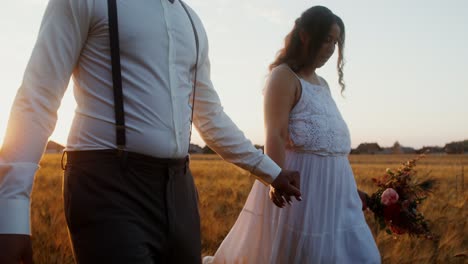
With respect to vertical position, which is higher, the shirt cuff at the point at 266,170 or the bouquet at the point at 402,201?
the shirt cuff at the point at 266,170

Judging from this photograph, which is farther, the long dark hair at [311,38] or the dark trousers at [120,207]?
the long dark hair at [311,38]

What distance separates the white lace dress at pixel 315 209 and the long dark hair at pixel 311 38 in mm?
151

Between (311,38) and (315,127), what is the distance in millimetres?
482

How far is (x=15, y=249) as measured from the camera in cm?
160


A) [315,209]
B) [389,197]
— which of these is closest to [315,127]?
[315,209]

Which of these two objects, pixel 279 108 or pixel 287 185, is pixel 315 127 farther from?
pixel 287 185

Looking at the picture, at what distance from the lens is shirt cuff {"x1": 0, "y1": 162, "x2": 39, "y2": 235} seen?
64.9 inches

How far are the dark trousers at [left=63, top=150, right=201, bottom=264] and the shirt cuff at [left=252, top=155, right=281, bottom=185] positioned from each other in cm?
58

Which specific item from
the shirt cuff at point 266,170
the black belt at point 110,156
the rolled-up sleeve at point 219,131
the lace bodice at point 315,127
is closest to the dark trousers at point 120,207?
the black belt at point 110,156

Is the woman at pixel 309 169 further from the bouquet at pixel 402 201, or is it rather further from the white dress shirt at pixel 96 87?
the white dress shirt at pixel 96 87

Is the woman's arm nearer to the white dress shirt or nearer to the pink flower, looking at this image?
the pink flower

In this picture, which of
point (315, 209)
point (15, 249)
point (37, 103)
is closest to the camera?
point (15, 249)

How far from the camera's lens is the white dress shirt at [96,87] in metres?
1.71

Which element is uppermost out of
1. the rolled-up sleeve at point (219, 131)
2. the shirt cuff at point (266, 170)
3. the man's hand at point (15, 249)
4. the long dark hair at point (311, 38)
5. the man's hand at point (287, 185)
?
the long dark hair at point (311, 38)
